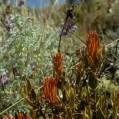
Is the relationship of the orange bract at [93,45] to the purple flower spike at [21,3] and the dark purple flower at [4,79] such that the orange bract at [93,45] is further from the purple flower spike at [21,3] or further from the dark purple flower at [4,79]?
the purple flower spike at [21,3]

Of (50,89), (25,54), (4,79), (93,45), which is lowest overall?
(4,79)

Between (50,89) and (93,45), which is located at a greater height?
(93,45)

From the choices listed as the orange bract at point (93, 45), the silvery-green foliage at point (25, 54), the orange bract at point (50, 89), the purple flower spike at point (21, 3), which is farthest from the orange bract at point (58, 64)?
the purple flower spike at point (21, 3)

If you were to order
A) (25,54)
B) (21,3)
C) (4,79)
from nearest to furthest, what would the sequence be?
1. (4,79)
2. (25,54)
3. (21,3)

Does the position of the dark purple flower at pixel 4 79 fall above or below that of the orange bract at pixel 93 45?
below

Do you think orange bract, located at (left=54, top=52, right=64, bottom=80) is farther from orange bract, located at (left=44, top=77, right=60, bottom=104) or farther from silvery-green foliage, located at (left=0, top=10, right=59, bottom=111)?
silvery-green foliage, located at (left=0, top=10, right=59, bottom=111)

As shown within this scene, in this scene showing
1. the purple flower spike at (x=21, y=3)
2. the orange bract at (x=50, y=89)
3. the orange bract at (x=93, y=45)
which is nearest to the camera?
the orange bract at (x=50, y=89)

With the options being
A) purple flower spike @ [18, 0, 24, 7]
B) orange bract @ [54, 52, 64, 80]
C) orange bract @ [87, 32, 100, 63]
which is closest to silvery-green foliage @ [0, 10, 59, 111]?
orange bract @ [54, 52, 64, 80]

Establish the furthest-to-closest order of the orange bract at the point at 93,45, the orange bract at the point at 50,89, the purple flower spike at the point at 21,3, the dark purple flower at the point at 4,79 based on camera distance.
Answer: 1. the purple flower spike at the point at 21,3
2. the dark purple flower at the point at 4,79
3. the orange bract at the point at 93,45
4. the orange bract at the point at 50,89

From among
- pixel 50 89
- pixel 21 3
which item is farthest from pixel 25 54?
pixel 21 3

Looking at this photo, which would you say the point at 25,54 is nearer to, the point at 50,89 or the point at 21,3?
the point at 50,89

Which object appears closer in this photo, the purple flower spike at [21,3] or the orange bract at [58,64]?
the orange bract at [58,64]

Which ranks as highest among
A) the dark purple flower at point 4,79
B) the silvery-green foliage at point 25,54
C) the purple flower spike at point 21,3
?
the purple flower spike at point 21,3

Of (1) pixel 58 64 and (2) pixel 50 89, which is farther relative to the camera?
(1) pixel 58 64
